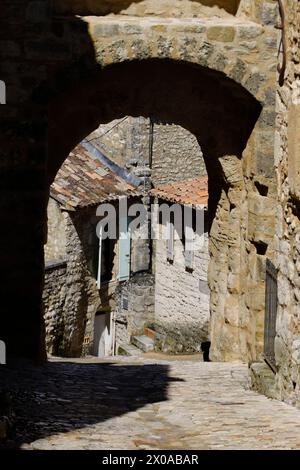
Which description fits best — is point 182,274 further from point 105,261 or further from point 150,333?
point 150,333

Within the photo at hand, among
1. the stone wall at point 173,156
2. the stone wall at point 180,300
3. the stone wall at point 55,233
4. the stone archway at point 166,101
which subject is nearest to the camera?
the stone archway at point 166,101

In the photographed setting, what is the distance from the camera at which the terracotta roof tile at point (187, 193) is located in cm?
1792

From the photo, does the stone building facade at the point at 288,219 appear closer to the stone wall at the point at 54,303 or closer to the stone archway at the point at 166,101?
the stone archway at the point at 166,101

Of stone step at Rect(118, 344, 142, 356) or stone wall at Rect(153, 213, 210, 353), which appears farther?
stone step at Rect(118, 344, 142, 356)

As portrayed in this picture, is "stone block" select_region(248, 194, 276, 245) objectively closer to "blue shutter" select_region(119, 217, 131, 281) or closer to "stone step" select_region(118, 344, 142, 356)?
"blue shutter" select_region(119, 217, 131, 281)

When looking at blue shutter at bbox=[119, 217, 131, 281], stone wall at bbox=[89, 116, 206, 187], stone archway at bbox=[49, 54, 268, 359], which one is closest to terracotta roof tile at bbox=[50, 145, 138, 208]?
blue shutter at bbox=[119, 217, 131, 281]

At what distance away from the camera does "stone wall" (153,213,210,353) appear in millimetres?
18781

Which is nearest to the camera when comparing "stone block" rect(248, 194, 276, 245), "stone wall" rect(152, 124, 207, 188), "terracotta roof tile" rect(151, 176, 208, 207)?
"stone block" rect(248, 194, 276, 245)

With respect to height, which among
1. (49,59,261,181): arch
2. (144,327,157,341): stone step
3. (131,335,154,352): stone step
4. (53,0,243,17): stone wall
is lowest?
(131,335,154,352): stone step

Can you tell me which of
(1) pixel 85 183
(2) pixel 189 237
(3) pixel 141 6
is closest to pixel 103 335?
(2) pixel 189 237

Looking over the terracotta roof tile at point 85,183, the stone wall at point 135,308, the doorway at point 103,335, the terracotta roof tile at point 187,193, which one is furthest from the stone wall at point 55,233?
the stone wall at point 135,308

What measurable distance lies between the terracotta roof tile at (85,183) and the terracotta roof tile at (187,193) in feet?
2.94

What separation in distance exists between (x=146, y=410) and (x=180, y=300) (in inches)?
554

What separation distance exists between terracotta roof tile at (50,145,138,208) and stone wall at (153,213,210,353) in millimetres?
1830
